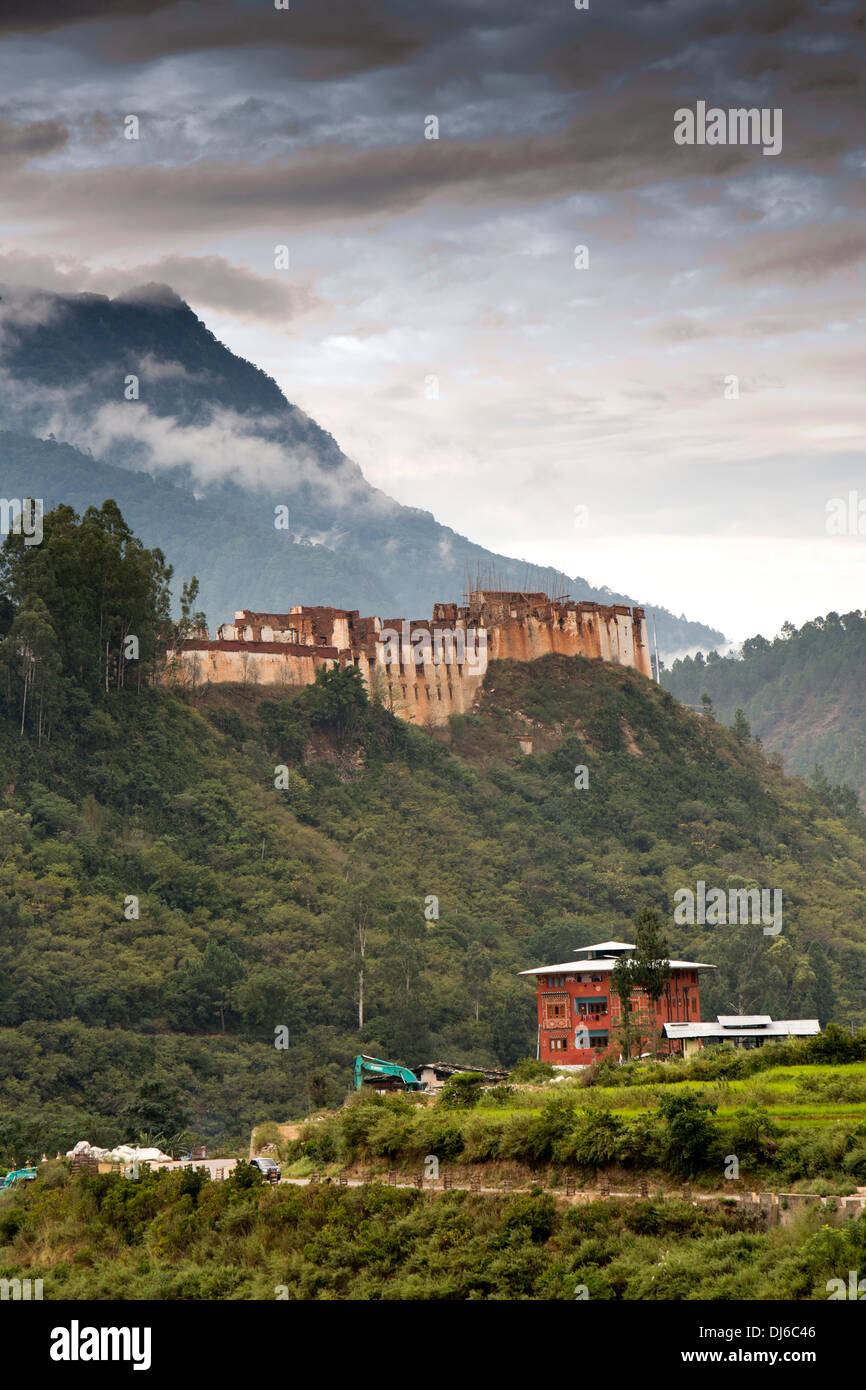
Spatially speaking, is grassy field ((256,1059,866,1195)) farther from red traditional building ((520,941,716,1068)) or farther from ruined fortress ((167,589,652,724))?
ruined fortress ((167,589,652,724))

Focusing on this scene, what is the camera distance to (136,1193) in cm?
3406

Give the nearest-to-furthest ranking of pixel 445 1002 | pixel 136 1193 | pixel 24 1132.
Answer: pixel 136 1193, pixel 24 1132, pixel 445 1002

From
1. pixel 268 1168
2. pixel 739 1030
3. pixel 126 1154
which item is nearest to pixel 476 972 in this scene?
pixel 739 1030

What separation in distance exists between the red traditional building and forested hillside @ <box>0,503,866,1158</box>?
21.4 feet

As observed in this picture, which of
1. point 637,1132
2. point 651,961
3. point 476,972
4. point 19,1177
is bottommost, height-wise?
point 19,1177

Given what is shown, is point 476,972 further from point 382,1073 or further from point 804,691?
point 804,691

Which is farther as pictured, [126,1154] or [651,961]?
Result: [651,961]

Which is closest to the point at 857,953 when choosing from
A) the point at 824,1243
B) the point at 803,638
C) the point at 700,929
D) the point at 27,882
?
the point at 700,929

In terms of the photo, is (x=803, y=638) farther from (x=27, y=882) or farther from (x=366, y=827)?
(x=27, y=882)

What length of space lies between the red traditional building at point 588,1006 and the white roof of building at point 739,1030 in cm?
314

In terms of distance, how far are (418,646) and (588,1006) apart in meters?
37.1

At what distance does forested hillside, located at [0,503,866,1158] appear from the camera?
5534cm

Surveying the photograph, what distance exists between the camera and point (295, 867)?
222ft
